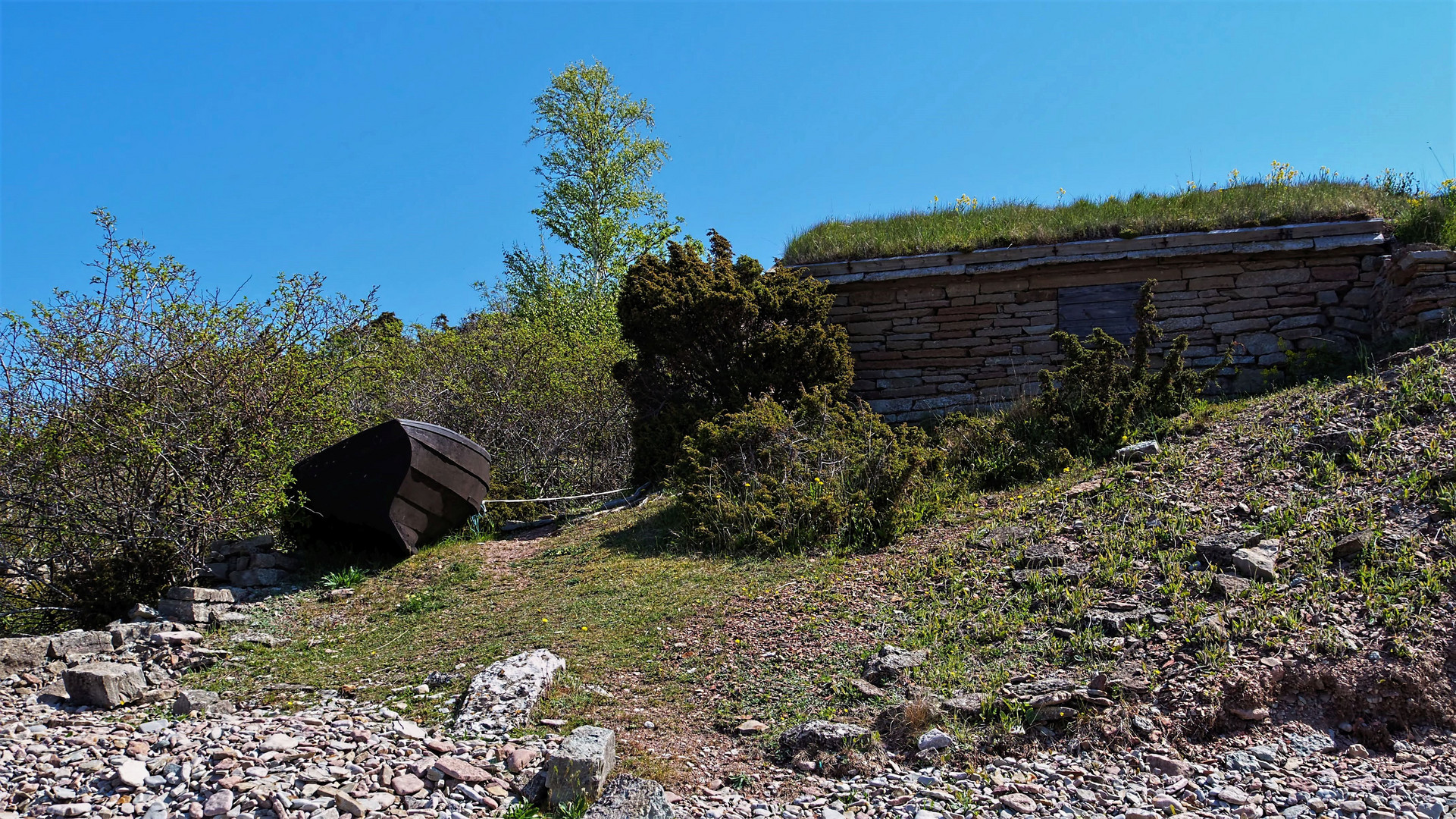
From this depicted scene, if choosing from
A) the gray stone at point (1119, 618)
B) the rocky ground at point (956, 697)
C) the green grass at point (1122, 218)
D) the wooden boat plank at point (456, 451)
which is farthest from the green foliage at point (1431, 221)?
the wooden boat plank at point (456, 451)

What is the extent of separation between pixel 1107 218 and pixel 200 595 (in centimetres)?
924

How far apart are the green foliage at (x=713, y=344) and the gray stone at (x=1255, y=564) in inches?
173

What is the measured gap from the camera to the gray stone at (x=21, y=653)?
5.27 m

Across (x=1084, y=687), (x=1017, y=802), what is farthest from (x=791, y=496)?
(x=1017, y=802)

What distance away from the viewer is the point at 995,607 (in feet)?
17.1

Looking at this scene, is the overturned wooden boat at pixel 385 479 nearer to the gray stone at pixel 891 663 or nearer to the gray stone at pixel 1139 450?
the gray stone at pixel 891 663

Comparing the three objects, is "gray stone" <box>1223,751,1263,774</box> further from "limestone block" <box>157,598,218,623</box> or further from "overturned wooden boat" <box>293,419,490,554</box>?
"limestone block" <box>157,598,218,623</box>

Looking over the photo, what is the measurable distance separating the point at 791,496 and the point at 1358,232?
6.69m

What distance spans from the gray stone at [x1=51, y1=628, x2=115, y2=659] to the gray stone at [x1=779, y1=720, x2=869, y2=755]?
4.27m

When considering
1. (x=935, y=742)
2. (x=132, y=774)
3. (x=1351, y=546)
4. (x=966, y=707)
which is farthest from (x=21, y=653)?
(x=1351, y=546)

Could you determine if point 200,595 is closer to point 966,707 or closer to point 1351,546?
point 966,707

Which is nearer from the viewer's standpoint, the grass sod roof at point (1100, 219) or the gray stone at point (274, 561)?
the gray stone at point (274, 561)

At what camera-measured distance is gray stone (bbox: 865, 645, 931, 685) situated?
4523 mm

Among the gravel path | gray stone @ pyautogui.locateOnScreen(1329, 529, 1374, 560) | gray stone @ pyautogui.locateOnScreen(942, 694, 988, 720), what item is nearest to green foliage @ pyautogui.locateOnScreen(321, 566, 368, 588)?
the gravel path
